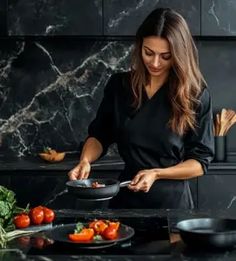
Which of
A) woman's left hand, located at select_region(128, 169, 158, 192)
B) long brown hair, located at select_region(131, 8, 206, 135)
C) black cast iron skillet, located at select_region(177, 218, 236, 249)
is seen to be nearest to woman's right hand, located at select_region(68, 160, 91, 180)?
woman's left hand, located at select_region(128, 169, 158, 192)

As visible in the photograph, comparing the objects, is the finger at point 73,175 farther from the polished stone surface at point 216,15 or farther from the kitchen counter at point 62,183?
the polished stone surface at point 216,15

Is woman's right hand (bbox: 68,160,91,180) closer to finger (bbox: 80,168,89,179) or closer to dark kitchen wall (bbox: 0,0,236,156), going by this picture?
finger (bbox: 80,168,89,179)

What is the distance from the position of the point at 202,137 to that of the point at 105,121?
451mm

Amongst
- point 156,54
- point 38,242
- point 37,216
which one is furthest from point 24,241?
point 156,54

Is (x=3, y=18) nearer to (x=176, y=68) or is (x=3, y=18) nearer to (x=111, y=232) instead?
(x=176, y=68)

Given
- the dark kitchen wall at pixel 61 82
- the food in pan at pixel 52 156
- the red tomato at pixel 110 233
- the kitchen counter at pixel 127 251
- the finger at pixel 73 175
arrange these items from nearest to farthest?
the kitchen counter at pixel 127 251
the red tomato at pixel 110 233
the finger at pixel 73 175
the food in pan at pixel 52 156
the dark kitchen wall at pixel 61 82

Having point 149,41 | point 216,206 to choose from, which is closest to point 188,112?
point 149,41

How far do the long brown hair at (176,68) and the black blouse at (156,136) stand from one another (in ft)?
0.11

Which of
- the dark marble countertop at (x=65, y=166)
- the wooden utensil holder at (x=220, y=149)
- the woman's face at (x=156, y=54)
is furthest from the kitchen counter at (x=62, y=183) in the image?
the woman's face at (x=156, y=54)

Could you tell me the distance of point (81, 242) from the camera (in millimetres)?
1940

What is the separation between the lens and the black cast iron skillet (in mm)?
1893

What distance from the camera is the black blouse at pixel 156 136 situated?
264 centimetres

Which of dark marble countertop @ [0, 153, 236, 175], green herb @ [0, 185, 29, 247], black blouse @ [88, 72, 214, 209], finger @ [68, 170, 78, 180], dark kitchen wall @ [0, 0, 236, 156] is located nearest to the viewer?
green herb @ [0, 185, 29, 247]

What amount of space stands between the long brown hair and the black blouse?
0.03m
